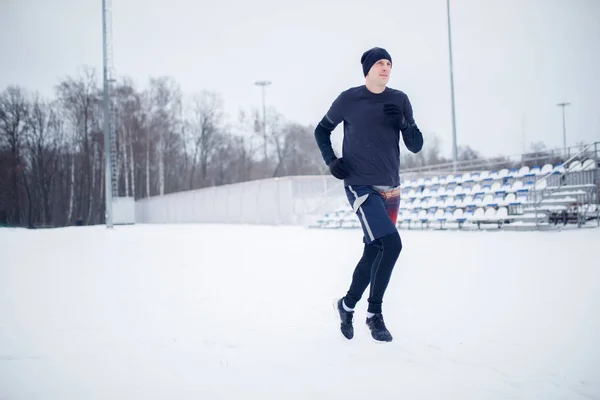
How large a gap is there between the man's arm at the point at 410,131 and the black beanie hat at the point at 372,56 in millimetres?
314

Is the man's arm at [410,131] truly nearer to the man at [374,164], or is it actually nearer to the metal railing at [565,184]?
the man at [374,164]

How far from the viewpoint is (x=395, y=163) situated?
3441 mm

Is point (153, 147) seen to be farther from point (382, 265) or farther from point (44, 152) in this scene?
point (382, 265)

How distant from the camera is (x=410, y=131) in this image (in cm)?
349

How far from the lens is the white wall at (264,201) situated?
2564 cm

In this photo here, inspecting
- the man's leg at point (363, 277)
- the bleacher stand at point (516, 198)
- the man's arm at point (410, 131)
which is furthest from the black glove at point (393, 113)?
the bleacher stand at point (516, 198)

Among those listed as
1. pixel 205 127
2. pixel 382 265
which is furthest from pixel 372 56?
pixel 205 127

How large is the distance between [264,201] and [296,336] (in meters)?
25.2

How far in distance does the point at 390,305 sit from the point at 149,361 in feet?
7.64

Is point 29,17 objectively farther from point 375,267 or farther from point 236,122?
point 236,122

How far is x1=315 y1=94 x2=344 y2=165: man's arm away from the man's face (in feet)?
0.84

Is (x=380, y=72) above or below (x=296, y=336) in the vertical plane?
above

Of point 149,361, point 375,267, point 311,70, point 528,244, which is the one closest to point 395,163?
point 375,267

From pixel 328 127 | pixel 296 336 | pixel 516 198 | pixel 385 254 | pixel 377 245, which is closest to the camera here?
pixel 385 254
